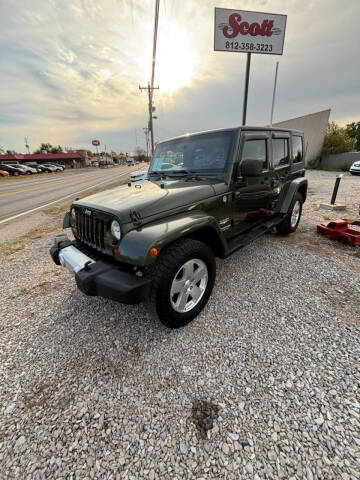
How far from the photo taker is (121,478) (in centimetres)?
122

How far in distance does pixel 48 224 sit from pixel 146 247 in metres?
5.68

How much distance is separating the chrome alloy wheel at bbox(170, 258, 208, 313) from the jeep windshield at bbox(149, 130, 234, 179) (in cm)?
120

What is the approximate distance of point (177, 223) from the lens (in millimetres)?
2055

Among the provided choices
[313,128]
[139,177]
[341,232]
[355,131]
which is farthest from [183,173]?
[355,131]

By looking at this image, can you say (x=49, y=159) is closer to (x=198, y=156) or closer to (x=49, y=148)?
(x=49, y=148)

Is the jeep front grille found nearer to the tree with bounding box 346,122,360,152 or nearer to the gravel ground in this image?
the gravel ground

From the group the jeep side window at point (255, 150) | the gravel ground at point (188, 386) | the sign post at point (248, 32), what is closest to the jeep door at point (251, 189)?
the jeep side window at point (255, 150)

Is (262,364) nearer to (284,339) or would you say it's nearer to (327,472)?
(284,339)

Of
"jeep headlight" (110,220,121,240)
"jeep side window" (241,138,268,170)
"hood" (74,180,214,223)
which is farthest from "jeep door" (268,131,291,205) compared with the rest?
"jeep headlight" (110,220,121,240)

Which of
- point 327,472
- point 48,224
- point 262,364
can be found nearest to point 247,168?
point 262,364

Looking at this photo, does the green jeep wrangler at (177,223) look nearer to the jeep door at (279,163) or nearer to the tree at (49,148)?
the jeep door at (279,163)

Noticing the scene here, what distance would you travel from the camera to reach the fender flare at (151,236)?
69.6 inches

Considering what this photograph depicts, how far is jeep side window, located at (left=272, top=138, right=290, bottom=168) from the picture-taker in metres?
3.55

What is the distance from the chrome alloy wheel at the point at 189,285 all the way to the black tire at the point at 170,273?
46 millimetres
